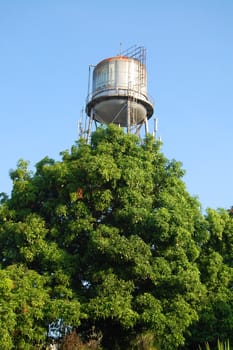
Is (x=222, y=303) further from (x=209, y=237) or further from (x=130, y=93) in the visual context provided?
(x=130, y=93)

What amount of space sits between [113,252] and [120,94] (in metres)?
12.6

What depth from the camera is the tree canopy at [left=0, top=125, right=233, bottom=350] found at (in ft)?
45.9

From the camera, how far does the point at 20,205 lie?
16844 mm

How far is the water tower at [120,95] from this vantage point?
82.6ft

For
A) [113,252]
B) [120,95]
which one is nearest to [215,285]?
[113,252]

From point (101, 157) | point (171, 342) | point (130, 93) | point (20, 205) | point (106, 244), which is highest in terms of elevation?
point (130, 93)

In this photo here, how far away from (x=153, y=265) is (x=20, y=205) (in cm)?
531

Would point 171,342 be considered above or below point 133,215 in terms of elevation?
below

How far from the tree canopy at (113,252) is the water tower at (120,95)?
25.3ft

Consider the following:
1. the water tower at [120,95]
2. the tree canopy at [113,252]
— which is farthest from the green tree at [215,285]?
the water tower at [120,95]

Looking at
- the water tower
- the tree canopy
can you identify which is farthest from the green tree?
the water tower

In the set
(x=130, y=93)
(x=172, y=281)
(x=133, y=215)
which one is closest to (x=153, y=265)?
(x=172, y=281)

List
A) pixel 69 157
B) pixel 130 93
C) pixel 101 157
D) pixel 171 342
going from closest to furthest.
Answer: pixel 171 342, pixel 101 157, pixel 69 157, pixel 130 93

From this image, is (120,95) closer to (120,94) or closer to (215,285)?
(120,94)
